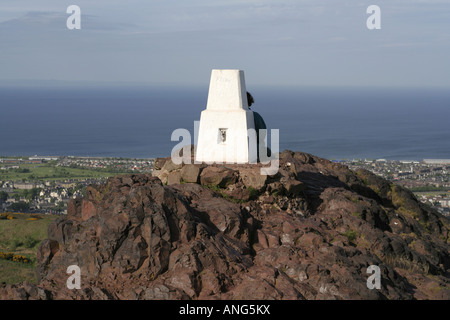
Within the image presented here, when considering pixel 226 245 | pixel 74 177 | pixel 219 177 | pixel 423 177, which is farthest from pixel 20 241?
pixel 423 177

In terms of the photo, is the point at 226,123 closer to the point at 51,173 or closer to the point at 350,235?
the point at 350,235

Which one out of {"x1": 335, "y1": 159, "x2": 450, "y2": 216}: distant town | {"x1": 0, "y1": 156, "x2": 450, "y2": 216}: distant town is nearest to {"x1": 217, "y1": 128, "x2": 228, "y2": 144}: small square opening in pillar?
{"x1": 0, "y1": 156, "x2": 450, "y2": 216}: distant town

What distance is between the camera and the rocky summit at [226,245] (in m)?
15.6

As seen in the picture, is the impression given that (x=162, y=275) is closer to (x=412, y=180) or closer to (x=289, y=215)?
(x=289, y=215)

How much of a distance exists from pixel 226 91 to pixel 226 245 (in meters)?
8.08

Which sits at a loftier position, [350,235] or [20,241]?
[350,235]

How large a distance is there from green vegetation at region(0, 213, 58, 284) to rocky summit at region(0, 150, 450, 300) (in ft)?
30.0

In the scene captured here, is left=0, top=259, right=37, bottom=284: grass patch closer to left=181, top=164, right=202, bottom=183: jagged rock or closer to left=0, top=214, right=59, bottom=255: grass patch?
left=0, top=214, right=59, bottom=255: grass patch

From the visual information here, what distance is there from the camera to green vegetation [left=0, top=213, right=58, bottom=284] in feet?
94.8

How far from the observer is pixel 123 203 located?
17.1 metres

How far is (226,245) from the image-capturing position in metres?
17.2

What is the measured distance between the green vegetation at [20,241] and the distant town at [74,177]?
22190mm

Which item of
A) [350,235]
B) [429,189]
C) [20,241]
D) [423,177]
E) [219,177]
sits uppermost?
[219,177]
